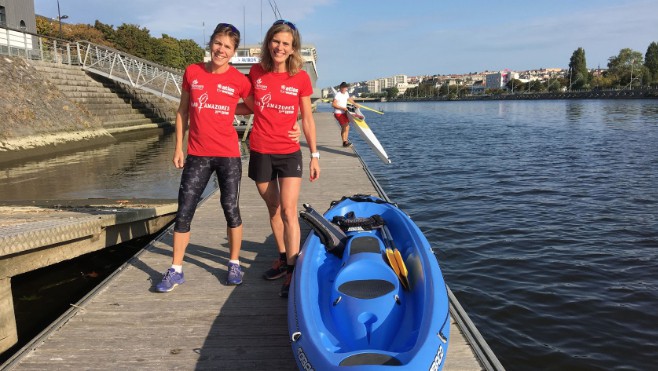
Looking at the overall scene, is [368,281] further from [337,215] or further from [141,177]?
[141,177]

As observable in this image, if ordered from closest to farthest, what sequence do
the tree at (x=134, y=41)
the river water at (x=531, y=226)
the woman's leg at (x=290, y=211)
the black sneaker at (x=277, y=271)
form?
the woman's leg at (x=290, y=211) < the black sneaker at (x=277, y=271) < the river water at (x=531, y=226) < the tree at (x=134, y=41)

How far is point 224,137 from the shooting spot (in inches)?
160

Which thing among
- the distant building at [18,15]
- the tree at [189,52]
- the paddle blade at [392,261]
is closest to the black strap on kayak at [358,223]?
the paddle blade at [392,261]

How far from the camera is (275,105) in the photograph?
3990 millimetres

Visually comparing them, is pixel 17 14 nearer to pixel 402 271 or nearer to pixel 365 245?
pixel 365 245

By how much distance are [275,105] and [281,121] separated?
0.15m

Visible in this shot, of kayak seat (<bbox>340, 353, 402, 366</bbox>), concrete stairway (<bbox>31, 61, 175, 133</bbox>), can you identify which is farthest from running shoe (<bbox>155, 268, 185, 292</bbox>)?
concrete stairway (<bbox>31, 61, 175, 133</bbox>)

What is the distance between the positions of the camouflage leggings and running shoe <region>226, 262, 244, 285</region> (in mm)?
587

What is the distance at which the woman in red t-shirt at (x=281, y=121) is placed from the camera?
3922 mm

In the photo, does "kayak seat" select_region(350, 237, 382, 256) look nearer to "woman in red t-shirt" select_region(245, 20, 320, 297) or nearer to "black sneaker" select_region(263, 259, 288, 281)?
"woman in red t-shirt" select_region(245, 20, 320, 297)

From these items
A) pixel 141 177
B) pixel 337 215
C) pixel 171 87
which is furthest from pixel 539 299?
pixel 171 87

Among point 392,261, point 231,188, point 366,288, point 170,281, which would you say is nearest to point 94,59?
point 170,281

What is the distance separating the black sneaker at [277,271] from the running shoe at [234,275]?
10.2 inches

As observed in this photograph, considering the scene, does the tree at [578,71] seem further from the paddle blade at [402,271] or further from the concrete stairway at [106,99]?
the paddle blade at [402,271]
